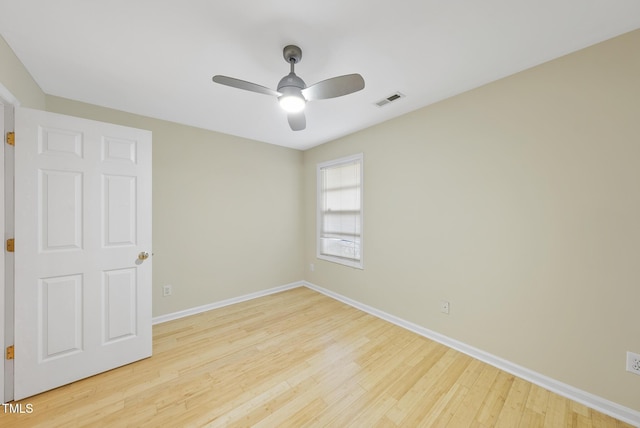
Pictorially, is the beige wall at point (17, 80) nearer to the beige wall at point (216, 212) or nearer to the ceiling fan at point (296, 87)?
the beige wall at point (216, 212)

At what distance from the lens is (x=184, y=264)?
307 cm

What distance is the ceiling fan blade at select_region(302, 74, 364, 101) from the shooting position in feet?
4.84

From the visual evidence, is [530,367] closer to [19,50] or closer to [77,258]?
[77,258]

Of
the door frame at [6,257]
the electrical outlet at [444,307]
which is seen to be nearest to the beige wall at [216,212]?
the door frame at [6,257]

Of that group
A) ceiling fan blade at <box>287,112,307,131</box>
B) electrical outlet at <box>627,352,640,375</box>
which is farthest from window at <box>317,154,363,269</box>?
electrical outlet at <box>627,352,640,375</box>

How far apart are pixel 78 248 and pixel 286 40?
2.26 m

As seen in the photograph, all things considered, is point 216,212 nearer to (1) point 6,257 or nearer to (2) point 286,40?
(1) point 6,257

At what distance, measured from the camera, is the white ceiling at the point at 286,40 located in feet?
4.44

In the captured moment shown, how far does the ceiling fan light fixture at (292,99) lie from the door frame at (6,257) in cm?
187

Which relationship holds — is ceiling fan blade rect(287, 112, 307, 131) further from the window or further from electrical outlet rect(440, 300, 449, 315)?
electrical outlet rect(440, 300, 449, 315)

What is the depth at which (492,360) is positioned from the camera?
208cm

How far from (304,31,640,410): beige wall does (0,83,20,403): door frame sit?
3.33 meters

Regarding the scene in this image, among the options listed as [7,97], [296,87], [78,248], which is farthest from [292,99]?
[78,248]

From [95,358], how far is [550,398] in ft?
11.6
